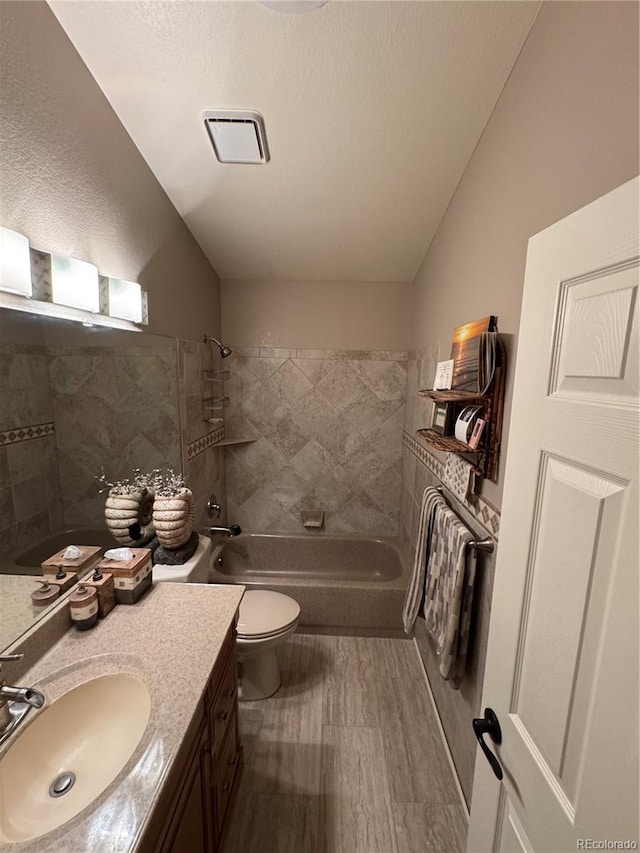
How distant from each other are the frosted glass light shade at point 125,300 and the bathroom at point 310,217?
98mm

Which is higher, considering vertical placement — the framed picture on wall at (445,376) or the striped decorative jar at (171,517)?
the framed picture on wall at (445,376)

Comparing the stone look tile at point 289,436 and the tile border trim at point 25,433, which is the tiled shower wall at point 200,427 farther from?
the tile border trim at point 25,433

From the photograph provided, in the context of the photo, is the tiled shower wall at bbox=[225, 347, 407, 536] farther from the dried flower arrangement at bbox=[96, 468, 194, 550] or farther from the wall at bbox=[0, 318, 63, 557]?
the wall at bbox=[0, 318, 63, 557]

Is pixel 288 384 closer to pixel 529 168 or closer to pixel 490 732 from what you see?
pixel 529 168

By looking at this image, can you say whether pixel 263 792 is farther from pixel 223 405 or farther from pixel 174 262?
pixel 174 262

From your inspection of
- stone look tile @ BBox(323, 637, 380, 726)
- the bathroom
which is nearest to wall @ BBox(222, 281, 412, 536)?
the bathroom

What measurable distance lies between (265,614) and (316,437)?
1388 millimetres

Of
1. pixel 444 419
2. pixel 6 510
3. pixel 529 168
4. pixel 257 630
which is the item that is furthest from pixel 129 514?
pixel 529 168

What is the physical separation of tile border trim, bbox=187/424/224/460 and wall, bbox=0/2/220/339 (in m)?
0.75

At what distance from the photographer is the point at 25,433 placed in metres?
1.11

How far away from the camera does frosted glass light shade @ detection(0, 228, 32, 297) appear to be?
931 mm

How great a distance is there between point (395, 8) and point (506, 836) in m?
2.14

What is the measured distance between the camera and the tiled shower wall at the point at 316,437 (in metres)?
2.90

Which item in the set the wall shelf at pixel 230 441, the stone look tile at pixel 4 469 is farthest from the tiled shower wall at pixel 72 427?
the wall shelf at pixel 230 441
